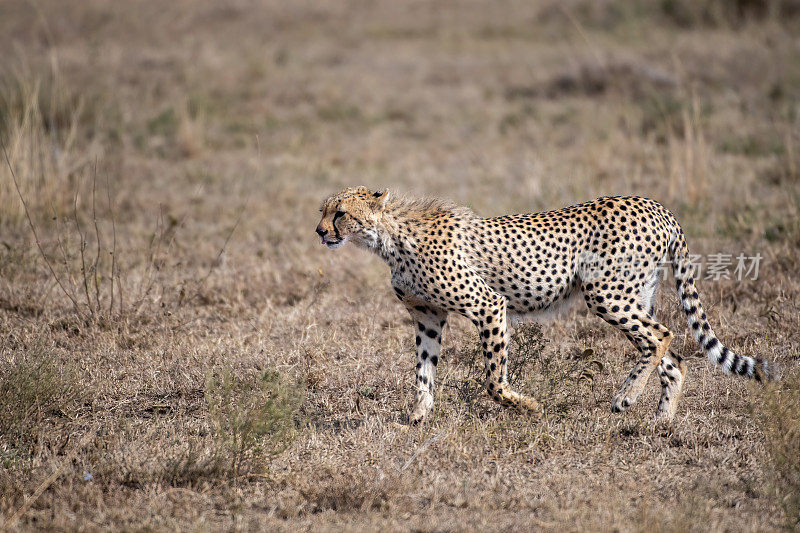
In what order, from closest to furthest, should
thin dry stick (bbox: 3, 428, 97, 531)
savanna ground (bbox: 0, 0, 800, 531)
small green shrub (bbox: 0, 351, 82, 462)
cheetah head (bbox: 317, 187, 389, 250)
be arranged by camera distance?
thin dry stick (bbox: 3, 428, 97, 531) → savanna ground (bbox: 0, 0, 800, 531) → small green shrub (bbox: 0, 351, 82, 462) → cheetah head (bbox: 317, 187, 389, 250)

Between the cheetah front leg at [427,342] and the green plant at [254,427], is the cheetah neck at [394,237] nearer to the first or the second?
the cheetah front leg at [427,342]

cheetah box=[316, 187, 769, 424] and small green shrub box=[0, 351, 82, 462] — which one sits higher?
cheetah box=[316, 187, 769, 424]

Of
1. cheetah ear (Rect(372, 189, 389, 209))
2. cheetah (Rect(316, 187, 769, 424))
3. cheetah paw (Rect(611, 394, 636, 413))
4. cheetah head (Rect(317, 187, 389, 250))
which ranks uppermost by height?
cheetah ear (Rect(372, 189, 389, 209))

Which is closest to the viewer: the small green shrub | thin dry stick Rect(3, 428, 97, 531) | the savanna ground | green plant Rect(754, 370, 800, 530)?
thin dry stick Rect(3, 428, 97, 531)

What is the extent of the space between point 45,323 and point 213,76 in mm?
7641

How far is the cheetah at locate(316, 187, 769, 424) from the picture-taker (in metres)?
4.37

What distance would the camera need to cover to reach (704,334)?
14.8 feet

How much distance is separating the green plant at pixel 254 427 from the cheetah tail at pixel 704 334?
2062 millimetres

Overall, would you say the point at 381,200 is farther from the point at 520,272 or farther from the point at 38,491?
the point at 38,491

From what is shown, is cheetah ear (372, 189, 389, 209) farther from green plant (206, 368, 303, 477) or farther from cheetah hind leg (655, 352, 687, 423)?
cheetah hind leg (655, 352, 687, 423)

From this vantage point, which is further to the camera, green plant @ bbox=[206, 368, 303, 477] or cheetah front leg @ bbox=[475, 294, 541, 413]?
cheetah front leg @ bbox=[475, 294, 541, 413]

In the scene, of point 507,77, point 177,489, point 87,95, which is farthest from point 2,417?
point 507,77

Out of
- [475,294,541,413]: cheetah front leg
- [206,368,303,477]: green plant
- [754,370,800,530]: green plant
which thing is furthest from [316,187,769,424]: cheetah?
[206,368,303,477]: green plant

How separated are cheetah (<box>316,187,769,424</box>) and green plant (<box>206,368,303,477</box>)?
30.2 inches
